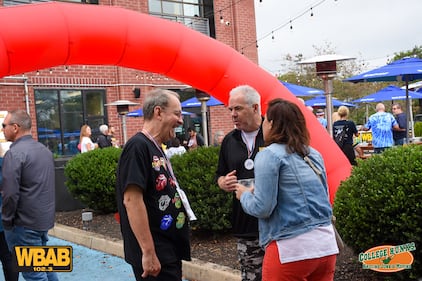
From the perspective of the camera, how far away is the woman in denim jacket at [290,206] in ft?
8.20

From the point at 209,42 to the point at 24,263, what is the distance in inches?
147

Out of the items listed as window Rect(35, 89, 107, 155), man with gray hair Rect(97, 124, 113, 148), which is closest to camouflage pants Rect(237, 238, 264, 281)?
man with gray hair Rect(97, 124, 113, 148)

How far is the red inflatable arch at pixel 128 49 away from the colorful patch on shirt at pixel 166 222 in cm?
334

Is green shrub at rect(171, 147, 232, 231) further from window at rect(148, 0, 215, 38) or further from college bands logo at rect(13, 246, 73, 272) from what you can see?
window at rect(148, 0, 215, 38)

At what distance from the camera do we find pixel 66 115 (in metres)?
14.3

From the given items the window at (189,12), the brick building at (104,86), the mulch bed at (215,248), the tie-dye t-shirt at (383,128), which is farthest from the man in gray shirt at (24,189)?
the window at (189,12)

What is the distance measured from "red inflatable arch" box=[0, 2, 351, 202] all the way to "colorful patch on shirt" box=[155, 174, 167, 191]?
331 cm

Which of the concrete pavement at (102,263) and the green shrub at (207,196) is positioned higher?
the green shrub at (207,196)

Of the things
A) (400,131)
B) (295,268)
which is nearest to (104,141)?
(400,131)

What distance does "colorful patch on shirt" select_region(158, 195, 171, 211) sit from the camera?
278cm

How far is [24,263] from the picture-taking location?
359 cm

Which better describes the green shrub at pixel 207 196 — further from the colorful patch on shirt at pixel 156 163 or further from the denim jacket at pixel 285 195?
the denim jacket at pixel 285 195

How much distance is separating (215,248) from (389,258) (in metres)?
3.16

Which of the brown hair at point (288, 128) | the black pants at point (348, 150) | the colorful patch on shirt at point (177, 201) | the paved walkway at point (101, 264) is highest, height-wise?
the brown hair at point (288, 128)
